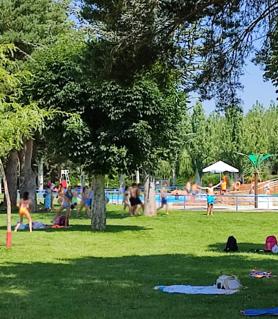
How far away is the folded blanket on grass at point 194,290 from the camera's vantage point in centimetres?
1021

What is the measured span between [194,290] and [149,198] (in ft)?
69.6

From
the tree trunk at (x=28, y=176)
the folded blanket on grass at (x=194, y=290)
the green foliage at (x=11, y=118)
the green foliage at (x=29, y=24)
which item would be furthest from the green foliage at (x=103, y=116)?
the tree trunk at (x=28, y=176)

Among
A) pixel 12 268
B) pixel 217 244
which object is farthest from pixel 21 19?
pixel 12 268

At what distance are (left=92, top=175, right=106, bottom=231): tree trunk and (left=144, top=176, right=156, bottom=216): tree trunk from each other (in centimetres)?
765

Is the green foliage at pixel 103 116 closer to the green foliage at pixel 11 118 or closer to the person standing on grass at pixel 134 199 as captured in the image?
the green foliage at pixel 11 118

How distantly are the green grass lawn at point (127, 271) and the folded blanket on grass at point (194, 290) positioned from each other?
0.64ft

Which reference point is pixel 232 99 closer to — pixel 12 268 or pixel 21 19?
pixel 12 268

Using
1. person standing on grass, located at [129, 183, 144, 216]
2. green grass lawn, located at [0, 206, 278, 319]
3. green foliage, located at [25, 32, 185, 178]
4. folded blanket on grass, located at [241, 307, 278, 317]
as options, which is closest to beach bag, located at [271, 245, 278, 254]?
green grass lawn, located at [0, 206, 278, 319]

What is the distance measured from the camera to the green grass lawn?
9.12 m

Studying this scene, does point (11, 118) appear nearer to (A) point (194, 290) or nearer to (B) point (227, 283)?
(A) point (194, 290)

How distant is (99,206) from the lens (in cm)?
2352

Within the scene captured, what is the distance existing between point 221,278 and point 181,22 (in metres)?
4.10

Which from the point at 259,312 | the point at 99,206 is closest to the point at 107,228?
the point at 99,206

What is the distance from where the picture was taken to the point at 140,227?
985 inches
